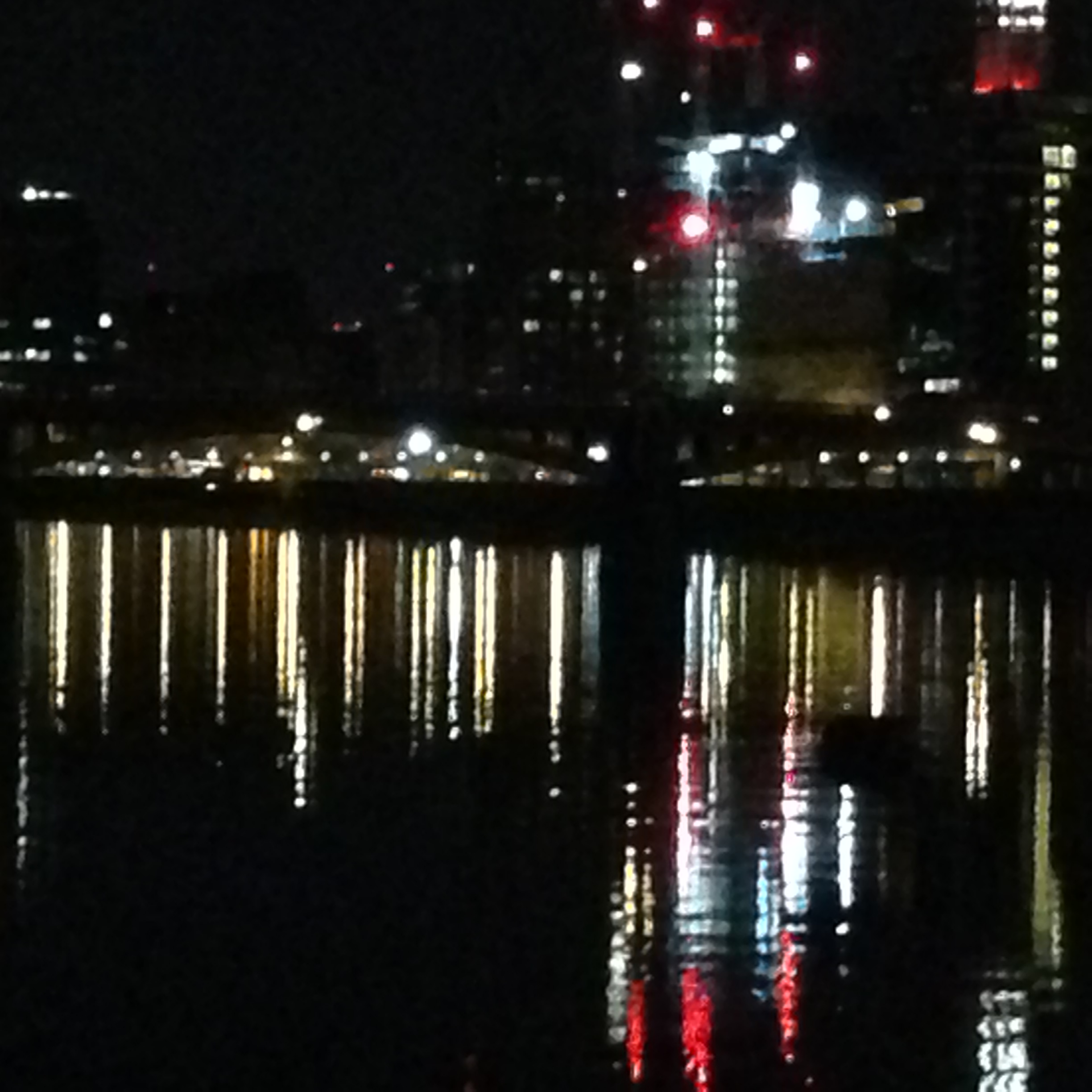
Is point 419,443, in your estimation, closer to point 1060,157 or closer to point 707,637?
point 707,637

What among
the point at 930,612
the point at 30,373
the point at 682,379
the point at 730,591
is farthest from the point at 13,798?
the point at 682,379

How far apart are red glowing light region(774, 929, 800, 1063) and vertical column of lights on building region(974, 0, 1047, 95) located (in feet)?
421

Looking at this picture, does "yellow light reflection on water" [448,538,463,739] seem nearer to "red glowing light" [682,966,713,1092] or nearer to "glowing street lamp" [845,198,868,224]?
"red glowing light" [682,966,713,1092]

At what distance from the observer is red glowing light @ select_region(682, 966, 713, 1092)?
1405cm

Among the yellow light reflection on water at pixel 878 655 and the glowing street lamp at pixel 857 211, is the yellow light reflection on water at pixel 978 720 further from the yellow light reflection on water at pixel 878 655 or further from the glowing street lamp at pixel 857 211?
the glowing street lamp at pixel 857 211

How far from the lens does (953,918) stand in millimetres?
18938

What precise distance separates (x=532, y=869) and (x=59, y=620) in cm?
2863

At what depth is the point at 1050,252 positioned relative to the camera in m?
129

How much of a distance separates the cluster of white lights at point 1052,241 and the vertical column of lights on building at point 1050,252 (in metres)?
0.02

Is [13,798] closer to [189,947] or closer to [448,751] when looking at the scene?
[448,751]

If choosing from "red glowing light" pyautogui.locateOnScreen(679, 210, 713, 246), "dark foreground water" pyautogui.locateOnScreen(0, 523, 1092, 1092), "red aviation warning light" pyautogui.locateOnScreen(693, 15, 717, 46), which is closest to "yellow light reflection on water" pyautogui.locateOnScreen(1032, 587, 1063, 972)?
"dark foreground water" pyautogui.locateOnScreen(0, 523, 1092, 1092)

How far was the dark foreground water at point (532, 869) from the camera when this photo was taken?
48.5ft

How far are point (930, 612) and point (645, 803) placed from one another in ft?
100

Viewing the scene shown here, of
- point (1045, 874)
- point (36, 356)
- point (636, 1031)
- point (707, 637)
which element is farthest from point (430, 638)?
point (36, 356)
